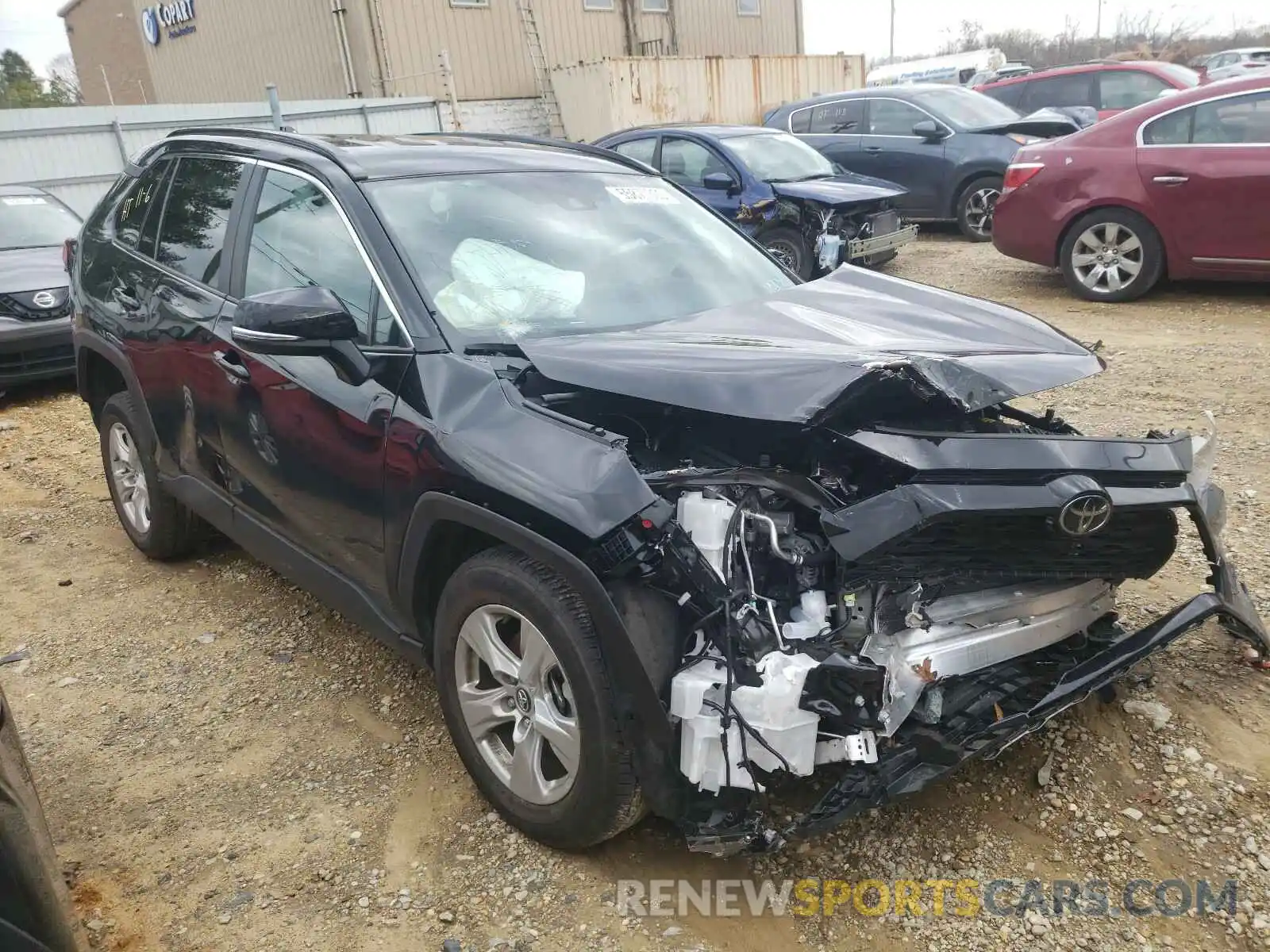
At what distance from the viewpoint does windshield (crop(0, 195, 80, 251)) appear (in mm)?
8539

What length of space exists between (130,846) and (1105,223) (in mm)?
7785

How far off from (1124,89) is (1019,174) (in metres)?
6.28

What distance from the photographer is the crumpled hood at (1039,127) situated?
10.5m

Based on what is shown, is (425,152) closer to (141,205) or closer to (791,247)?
(141,205)

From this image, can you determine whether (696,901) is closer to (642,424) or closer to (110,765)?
(642,424)

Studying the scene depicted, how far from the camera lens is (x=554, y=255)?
3.19 meters

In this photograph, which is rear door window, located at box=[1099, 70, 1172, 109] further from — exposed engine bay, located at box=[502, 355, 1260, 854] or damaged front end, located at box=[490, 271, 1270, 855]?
exposed engine bay, located at box=[502, 355, 1260, 854]

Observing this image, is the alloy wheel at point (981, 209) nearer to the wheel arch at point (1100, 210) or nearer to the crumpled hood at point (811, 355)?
the wheel arch at point (1100, 210)

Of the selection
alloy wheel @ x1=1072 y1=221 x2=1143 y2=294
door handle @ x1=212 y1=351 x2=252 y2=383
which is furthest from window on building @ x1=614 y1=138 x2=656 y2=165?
door handle @ x1=212 y1=351 x2=252 y2=383

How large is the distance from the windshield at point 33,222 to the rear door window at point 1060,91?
11974mm

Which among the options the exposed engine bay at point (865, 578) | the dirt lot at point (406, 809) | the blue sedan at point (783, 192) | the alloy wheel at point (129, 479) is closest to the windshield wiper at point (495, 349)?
the exposed engine bay at point (865, 578)

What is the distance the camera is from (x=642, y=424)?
2.70 m

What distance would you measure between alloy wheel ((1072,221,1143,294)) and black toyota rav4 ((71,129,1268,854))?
5191mm

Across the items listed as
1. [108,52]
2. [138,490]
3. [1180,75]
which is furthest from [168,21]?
[138,490]
